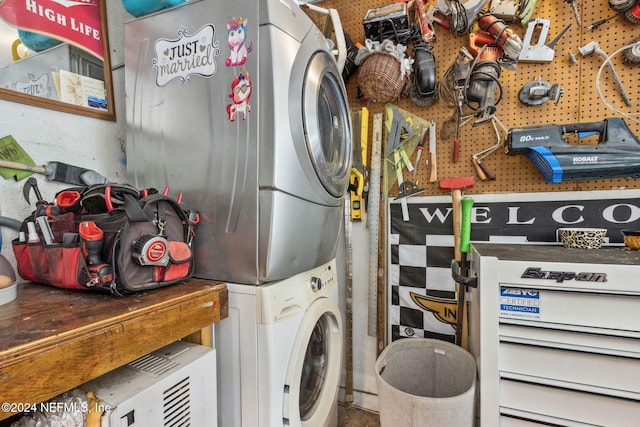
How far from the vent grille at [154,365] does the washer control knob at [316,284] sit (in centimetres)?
54

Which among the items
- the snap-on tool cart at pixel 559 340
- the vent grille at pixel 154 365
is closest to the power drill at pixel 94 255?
the vent grille at pixel 154 365

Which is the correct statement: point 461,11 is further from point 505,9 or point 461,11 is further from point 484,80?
point 484,80

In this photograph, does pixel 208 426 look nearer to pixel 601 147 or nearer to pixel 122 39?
pixel 122 39

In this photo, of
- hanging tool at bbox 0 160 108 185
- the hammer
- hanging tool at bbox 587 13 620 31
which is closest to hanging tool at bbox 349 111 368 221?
the hammer

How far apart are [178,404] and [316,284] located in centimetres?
61

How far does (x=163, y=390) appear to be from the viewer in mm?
672

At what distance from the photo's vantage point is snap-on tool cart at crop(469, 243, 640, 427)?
2.62 feet

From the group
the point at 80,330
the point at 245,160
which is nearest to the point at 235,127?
the point at 245,160

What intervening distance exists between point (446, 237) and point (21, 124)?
190 centimetres

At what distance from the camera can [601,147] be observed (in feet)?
4.15

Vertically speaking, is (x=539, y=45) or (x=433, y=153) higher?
(x=539, y=45)

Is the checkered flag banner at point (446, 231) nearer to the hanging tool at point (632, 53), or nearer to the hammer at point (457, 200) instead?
the hammer at point (457, 200)

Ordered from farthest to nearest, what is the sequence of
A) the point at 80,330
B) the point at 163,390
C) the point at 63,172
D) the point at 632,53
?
1. the point at 632,53
2. the point at 63,172
3. the point at 163,390
4. the point at 80,330

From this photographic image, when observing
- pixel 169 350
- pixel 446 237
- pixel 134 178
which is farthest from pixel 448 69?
pixel 169 350
